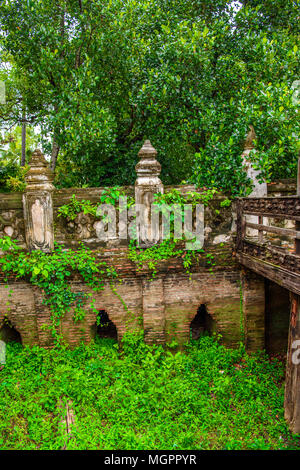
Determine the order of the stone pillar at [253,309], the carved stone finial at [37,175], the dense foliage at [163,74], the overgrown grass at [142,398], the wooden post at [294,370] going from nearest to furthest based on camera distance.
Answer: the overgrown grass at [142,398] → the wooden post at [294,370] → the carved stone finial at [37,175] → the stone pillar at [253,309] → the dense foliage at [163,74]

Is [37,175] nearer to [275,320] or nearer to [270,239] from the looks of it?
[270,239]

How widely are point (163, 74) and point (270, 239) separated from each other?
4.83 metres

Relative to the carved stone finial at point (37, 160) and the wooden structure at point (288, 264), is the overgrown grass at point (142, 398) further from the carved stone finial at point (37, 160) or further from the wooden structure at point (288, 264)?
the carved stone finial at point (37, 160)

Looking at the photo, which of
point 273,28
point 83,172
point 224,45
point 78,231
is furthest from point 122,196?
point 273,28

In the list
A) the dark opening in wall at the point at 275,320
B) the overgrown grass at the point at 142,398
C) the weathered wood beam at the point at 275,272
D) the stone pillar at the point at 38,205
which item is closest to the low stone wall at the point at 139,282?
the stone pillar at the point at 38,205

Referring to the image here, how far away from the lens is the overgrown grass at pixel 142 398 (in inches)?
188

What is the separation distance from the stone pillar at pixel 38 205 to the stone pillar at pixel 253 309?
435 centimetres

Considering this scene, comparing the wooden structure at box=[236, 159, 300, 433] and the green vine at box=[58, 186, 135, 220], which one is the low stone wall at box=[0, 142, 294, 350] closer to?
the green vine at box=[58, 186, 135, 220]

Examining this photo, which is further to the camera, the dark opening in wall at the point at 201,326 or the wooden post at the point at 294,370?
the dark opening in wall at the point at 201,326

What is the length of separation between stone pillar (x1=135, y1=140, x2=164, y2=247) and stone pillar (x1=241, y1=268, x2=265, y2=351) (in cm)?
252

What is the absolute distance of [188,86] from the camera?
26.2 ft

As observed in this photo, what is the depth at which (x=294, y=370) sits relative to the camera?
4988mm

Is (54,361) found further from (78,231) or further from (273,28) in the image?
(273,28)

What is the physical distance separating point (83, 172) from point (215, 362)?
6.23m
